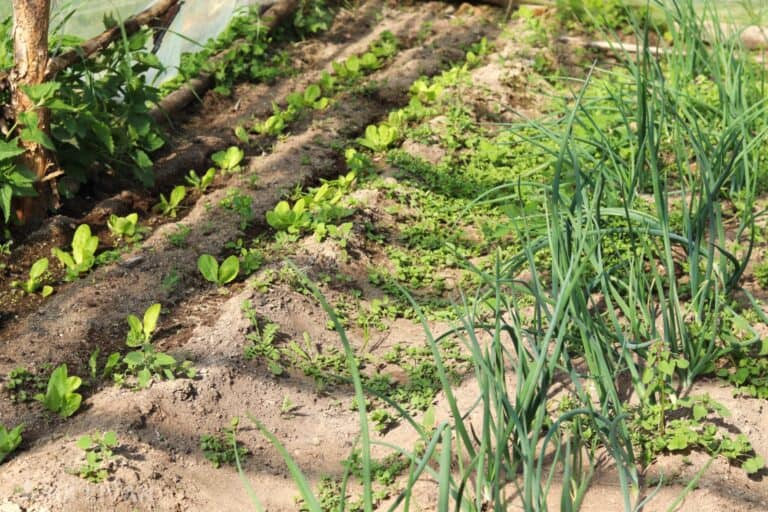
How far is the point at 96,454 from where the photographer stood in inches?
93.7

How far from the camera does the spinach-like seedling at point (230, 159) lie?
392 cm

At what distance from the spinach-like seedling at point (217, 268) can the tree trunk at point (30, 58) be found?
66 cm

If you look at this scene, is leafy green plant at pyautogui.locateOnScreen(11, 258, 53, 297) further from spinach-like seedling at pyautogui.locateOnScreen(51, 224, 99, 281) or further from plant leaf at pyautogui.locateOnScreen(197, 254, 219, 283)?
plant leaf at pyautogui.locateOnScreen(197, 254, 219, 283)

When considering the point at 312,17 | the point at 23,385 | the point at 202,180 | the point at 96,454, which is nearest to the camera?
the point at 96,454

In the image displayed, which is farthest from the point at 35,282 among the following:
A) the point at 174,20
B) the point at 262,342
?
the point at 174,20

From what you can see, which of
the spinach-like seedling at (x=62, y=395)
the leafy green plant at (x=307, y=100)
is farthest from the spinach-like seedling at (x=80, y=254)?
the leafy green plant at (x=307, y=100)

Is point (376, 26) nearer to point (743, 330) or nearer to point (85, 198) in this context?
point (85, 198)

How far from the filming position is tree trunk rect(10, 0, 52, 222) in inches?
123

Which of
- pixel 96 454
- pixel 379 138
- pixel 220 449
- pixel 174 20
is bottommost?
pixel 220 449

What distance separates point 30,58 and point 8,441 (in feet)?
4.40

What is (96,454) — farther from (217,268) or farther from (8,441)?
(217,268)

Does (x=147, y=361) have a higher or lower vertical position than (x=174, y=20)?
lower

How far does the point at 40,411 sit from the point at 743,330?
6.28 ft

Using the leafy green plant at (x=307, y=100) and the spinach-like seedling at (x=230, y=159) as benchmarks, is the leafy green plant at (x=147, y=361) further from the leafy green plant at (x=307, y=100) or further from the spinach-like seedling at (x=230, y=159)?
the leafy green plant at (x=307, y=100)
